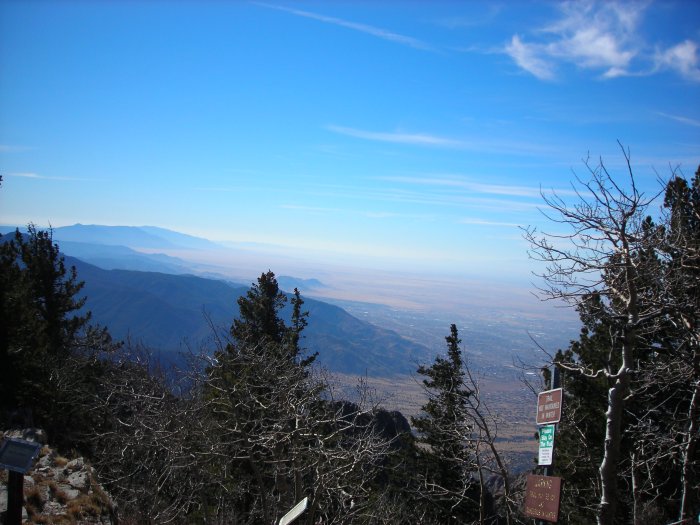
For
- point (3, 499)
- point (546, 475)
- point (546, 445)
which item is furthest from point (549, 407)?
point (3, 499)

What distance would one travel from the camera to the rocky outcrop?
8.45m

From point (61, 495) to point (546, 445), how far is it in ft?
28.4

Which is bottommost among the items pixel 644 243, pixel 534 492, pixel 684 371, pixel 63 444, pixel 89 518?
pixel 63 444

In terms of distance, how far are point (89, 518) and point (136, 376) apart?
355 cm

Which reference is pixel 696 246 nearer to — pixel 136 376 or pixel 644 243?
pixel 644 243

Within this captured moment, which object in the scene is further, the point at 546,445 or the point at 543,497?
the point at 546,445

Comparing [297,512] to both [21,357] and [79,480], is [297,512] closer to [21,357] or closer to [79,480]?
[79,480]

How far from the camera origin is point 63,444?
16688 millimetres

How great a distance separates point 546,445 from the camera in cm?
576

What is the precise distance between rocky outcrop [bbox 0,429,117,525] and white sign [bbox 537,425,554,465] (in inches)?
299

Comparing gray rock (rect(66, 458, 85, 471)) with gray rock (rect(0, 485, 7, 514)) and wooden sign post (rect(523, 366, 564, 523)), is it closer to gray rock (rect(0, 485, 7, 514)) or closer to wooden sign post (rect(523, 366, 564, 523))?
gray rock (rect(0, 485, 7, 514))

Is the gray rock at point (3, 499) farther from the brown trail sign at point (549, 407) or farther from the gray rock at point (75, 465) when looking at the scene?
the brown trail sign at point (549, 407)

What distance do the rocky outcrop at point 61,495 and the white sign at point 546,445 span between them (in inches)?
299

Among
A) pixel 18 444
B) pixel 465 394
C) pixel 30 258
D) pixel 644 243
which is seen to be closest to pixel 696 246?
pixel 644 243
